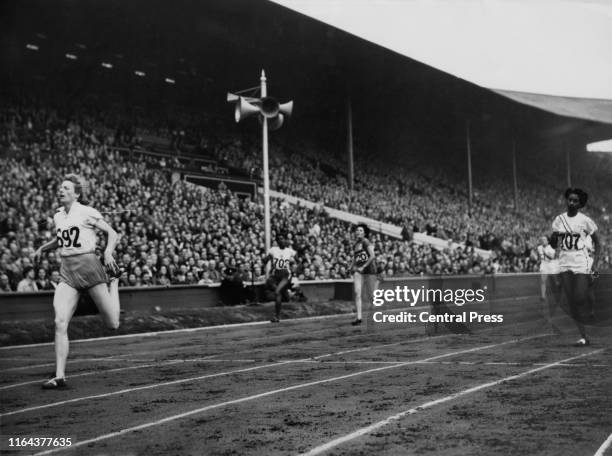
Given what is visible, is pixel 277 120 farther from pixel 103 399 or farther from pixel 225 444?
pixel 225 444

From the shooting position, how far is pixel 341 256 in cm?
2408

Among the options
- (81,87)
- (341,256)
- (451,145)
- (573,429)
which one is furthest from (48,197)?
(451,145)

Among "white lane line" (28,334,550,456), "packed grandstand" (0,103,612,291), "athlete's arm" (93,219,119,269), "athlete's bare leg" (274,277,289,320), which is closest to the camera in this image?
"white lane line" (28,334,550,456)

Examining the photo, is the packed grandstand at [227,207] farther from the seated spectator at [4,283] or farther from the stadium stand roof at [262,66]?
the stadium stand roof at [262,66]

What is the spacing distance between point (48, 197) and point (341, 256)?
857 centimetres

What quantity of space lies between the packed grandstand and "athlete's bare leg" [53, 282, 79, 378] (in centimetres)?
770

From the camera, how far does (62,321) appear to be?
7.51m

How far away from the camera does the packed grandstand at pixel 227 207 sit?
18.1 m

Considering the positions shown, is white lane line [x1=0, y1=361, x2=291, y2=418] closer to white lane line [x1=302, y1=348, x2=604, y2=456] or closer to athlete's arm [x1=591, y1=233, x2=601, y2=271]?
white lane line [x1=302, y1=348, x2=604, y2=456]

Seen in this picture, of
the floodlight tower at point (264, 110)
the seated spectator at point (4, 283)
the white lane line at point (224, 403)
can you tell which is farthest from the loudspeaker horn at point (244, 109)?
the white lane line at point (224, 403)

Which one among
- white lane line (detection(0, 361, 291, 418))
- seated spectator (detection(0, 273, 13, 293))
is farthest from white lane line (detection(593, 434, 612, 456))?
seated spectator (detection(0, 273, 13, 293))

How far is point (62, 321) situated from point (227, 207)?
54.5ft

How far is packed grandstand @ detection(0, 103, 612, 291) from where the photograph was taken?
1806 centimetres

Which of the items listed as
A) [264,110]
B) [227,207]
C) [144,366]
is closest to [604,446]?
[144,366]
